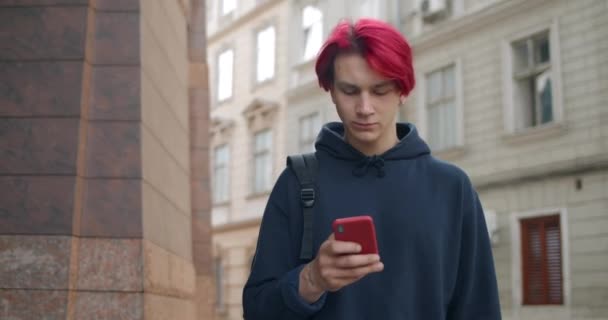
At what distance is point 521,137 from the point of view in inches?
640

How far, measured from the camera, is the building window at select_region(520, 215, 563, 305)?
15.2 m

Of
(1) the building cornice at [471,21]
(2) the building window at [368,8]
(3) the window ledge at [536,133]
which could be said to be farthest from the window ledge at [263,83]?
(3) the window ledge at [536,133]

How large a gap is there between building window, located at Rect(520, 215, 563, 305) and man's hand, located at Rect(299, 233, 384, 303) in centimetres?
1374

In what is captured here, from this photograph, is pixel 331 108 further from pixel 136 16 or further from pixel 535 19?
pixel 136 16

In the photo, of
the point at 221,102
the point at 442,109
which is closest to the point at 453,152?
the point at 442,109

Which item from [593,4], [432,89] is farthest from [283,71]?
[593,4]

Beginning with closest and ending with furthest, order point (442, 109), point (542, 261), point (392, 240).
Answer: point (392, 240)
point (542, 261)
point (442, 109)

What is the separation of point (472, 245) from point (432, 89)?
55.0 ft

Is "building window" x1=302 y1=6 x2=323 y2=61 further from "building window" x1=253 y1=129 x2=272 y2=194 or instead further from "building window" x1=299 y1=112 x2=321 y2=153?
"building window" x1=253 y1=129 x2=272 y2=194

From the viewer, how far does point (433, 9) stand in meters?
18.6

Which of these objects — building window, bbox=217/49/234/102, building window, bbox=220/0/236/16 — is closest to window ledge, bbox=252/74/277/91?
building window, bbox=217/49/234/102

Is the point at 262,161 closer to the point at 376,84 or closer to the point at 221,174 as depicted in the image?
the point at 221,174

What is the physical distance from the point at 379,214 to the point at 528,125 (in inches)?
574

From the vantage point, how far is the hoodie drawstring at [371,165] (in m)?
2.34
